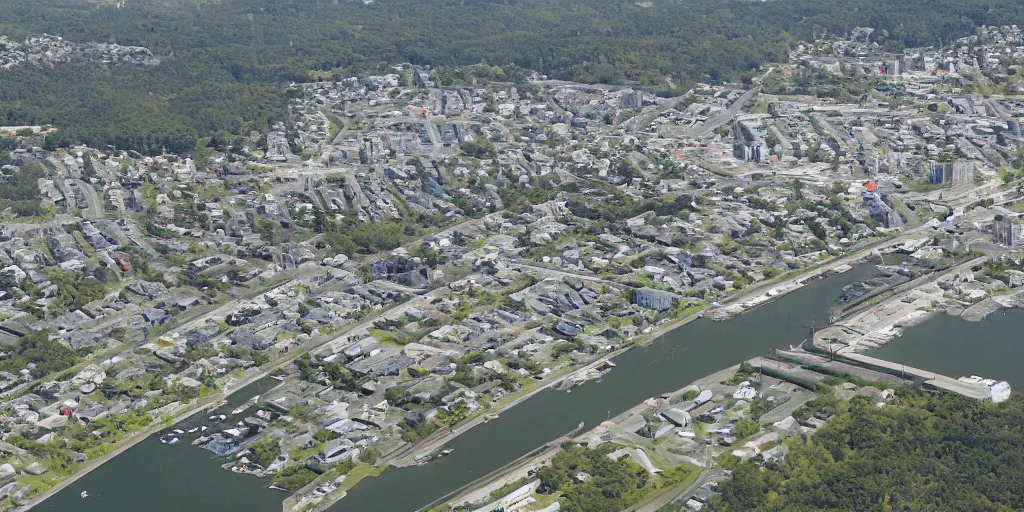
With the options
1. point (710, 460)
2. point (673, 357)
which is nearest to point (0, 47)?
point (673, 357)

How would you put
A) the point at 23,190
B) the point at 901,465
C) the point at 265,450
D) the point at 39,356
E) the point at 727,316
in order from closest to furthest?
the point at 901,465 → the point at 265,450 → the point at 39,356 → the point at 727,316 → the point at 23,190

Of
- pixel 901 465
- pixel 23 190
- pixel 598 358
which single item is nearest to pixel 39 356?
pixel 598 358

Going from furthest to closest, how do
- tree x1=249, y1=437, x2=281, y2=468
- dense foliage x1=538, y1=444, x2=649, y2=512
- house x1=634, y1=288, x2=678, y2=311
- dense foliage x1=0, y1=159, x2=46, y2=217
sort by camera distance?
1. dense foliage x1=0, y1=159, x2=46, y2=217
2. house x1=634, y1=288, x2=678, y2=311
3. tree x1=249, y1=437, x2=281, y2=468
4. dense foliage x1=538, y1=444, x2=649, y2=512

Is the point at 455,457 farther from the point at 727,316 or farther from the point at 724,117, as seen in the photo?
the point at 724,117

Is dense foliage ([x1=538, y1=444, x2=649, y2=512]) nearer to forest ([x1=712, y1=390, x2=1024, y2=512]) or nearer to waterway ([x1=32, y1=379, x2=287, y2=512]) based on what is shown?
forest ([x1=712, y1=390, x2=1024, y2=512])

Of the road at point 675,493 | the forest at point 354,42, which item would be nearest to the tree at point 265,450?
the road at point 675,493

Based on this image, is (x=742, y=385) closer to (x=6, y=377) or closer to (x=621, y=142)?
(x=6, y=377)

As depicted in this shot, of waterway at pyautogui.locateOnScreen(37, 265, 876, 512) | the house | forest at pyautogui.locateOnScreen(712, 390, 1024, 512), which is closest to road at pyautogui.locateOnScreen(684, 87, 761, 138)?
the house
